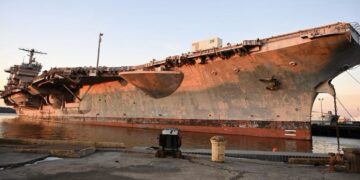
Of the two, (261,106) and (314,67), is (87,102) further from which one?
(314,67)

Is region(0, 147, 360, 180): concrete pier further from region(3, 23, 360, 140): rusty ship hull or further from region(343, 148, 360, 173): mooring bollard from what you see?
region(3, 23, 360, 140): rusty ship hull

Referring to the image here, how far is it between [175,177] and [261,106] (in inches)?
690

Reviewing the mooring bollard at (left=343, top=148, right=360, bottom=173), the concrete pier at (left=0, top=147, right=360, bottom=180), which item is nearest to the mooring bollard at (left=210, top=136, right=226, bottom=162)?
the concrete pier at (left=0, top=147, right=360, bottom=180)

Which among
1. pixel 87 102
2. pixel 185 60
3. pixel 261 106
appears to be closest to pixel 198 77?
pixel 185 60

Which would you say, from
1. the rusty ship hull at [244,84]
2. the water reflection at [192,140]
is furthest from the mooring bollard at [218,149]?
the rusty ship hull at [244,84]

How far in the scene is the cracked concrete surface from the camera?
5.16m

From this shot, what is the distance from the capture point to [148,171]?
18.9ft

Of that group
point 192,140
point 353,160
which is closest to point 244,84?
point 192,140

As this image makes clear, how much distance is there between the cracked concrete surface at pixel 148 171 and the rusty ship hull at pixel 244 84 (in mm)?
13463

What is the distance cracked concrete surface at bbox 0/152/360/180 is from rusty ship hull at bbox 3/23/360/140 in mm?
13463

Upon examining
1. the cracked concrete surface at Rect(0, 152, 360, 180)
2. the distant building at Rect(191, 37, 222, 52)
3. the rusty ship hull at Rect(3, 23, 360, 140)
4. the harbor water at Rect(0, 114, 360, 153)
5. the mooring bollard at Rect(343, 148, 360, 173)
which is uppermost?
the distant building at Rect(191, 37, 222, 52)

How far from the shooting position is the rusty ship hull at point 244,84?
61.5 ft

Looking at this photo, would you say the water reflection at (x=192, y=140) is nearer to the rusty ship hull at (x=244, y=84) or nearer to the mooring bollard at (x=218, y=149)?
the rusty ship hull at (x=244, y=84)

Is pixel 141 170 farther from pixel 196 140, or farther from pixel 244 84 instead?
pixel 244 84
